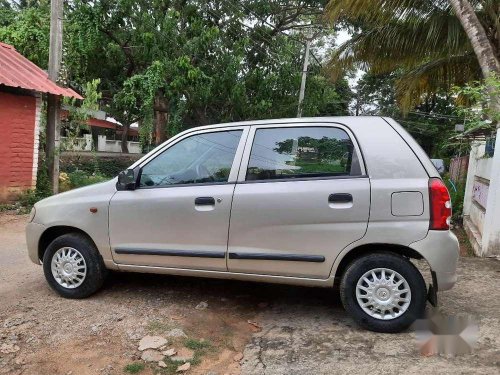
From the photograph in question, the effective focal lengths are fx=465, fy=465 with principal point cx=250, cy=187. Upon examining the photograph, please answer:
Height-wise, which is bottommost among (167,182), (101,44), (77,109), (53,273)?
(53,273)

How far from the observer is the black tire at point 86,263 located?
14.3ft

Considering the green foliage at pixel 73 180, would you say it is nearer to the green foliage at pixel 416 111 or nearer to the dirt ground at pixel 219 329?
the dirt ground at pixel 219 329

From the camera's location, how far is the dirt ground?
10.6 feet

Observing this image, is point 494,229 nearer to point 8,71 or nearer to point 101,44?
point 8,71

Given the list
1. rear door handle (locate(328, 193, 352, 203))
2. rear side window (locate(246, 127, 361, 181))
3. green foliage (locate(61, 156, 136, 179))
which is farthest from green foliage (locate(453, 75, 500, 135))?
green foliage (locate(61, 156, 136, 179))

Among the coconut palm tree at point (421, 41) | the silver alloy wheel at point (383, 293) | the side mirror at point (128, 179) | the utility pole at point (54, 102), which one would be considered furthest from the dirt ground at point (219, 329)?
the utility pole at point (54, 102)

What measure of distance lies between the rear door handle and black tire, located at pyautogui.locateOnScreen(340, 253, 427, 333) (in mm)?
475

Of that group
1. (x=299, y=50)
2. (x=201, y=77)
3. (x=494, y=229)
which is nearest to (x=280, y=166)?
(x=494, y=229)

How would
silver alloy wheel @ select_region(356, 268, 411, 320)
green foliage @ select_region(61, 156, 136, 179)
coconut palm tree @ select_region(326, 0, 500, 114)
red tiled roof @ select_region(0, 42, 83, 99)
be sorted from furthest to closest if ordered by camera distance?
green foliage @ select_region(61, 156, 136, 179), red tiled roof @ select_region(0, 42, 83, 99), coconut palm tree @ select_region(326, 0, 500, 114), silver alloy wheel @ select_region(356, 268, 411, 320)

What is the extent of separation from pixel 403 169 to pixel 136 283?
9.68 feet

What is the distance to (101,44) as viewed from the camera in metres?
15.2

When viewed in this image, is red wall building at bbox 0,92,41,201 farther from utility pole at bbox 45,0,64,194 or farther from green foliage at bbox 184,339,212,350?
green foliage at bbox 184,339,212,350

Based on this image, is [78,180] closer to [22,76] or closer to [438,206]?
[22,76]

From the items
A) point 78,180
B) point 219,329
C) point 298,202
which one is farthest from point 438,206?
point 78,180
